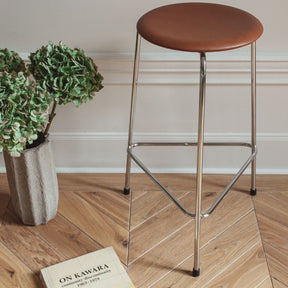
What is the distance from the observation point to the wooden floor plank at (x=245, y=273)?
1543 mm

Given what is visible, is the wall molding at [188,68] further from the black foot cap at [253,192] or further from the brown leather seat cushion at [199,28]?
the black foot cap at [253,192]

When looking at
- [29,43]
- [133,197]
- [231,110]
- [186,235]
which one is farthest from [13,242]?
[231,110]

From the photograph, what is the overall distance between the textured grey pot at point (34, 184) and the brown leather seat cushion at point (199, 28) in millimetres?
577

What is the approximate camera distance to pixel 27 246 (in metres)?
1.69

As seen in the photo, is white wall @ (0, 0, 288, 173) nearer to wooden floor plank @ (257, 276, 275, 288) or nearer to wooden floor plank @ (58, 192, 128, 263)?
wooden floor plank @ (58, 192, 128, 263)

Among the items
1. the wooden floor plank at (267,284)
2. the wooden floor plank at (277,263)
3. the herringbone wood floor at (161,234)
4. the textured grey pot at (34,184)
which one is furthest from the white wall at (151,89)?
the wooden floor plank at (267,284)

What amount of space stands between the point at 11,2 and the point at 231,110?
3.20 ft

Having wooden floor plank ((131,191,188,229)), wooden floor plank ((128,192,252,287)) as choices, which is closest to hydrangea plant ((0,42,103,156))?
wooden floor plank ((131,191,188,229))

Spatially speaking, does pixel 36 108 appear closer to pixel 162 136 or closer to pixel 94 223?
pixel 94 223

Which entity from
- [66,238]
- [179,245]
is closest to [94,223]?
[66,238]

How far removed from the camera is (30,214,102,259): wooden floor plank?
1671 mm

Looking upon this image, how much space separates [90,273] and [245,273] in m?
0.52

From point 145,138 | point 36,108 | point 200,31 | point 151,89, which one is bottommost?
point 145,138

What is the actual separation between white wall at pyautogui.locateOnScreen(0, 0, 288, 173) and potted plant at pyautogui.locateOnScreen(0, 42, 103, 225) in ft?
0.79
